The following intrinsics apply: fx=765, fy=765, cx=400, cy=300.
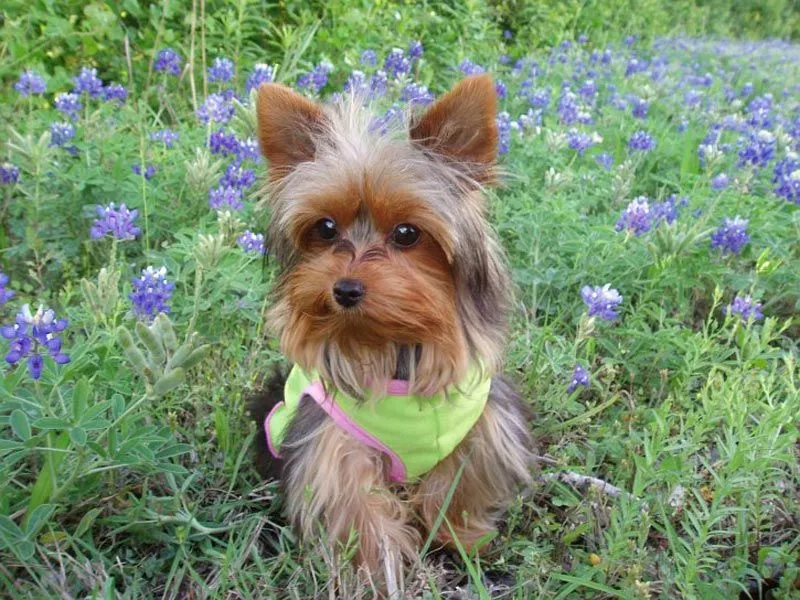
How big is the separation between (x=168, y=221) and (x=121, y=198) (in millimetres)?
236

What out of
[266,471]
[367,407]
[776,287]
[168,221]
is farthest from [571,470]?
[168,221]

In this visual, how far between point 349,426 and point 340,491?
0.21 m

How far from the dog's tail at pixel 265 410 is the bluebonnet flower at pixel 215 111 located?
153cm

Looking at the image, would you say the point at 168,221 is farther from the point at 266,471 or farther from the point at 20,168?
the point at 266,471

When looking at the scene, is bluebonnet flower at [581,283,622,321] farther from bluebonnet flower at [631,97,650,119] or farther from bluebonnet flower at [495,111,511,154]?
bluebonnet flower at [631,97,650,119]

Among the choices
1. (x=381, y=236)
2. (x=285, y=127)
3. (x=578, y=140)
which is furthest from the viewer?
(x=578, y=140)

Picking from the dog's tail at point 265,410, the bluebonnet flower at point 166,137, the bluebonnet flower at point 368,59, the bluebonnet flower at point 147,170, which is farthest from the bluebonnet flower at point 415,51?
the dog's tail at point 265,410

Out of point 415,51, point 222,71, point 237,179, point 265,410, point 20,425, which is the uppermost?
point 415,51

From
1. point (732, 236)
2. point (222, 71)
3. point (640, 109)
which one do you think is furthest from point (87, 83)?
point (640, 109)

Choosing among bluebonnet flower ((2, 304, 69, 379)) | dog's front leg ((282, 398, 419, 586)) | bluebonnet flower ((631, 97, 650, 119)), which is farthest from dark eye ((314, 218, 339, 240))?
bluebonnet flower ((631, 97, 650, 119))

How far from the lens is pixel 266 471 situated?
9.01ft

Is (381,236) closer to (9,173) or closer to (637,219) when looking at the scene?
(637,219)

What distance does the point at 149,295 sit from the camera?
237 centimetres

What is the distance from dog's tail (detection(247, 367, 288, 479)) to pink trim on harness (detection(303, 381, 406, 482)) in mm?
344
